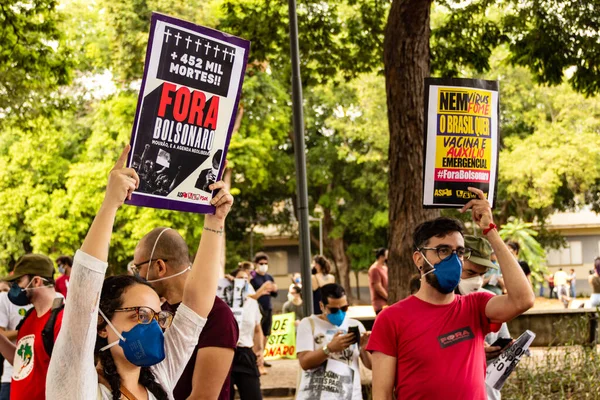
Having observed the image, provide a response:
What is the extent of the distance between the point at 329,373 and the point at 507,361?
1.84 metres

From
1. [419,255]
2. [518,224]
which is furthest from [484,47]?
[518,224]

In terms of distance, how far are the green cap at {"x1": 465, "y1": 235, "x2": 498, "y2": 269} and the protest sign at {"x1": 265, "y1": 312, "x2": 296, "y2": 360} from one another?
37.8ft

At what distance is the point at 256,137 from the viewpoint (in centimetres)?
3459

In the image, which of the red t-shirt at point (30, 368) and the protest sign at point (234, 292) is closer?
the red t-shirt at point (30, 368)

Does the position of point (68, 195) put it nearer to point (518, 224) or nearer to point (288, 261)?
point (518, 224)

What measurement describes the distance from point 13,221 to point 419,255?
38.1 m

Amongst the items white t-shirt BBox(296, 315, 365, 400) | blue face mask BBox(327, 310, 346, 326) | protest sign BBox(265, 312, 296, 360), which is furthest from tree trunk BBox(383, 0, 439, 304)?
protest sign BBox(265, 312, 296, 360)

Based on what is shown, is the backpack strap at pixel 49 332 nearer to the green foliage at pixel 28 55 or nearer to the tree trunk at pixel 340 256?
the green foliage at pixel 28 55

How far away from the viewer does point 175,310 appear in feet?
14.4

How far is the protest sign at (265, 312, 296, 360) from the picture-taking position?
677 inches

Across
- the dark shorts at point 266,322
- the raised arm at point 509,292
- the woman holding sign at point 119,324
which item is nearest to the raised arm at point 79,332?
the woman holding sign at point 119,324

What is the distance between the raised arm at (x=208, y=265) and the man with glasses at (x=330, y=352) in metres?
2.56

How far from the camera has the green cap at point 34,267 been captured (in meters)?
6.93

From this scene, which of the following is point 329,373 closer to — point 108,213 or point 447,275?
point 447,275
